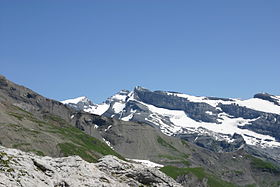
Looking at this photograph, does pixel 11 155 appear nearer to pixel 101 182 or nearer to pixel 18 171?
pixel 18 171

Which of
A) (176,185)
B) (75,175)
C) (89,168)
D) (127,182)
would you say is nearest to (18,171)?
(75,175)

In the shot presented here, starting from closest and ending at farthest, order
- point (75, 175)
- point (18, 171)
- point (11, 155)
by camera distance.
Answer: point (18, 171) → point (11, 155) → point (75, 175)

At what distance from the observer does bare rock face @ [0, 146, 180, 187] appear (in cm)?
3469

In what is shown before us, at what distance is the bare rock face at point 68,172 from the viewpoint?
114 ft

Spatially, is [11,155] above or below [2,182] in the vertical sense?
above

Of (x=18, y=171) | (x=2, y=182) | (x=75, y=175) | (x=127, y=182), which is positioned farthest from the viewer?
(x=127, y=182)

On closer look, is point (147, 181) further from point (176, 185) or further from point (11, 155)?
point (11, 155)

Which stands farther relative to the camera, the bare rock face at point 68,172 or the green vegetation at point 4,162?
the bare rock face at point 68,172

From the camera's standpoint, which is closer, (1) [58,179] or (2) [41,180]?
(2) [41,180]

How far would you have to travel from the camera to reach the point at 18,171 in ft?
115

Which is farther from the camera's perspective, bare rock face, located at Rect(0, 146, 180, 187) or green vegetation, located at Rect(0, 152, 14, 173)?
bare rock face, located at Rect(0, 146, 180, 187)

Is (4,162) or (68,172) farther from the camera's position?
(68,172)

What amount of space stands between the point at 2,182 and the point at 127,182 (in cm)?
1818

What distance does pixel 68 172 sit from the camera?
42.2 meters
